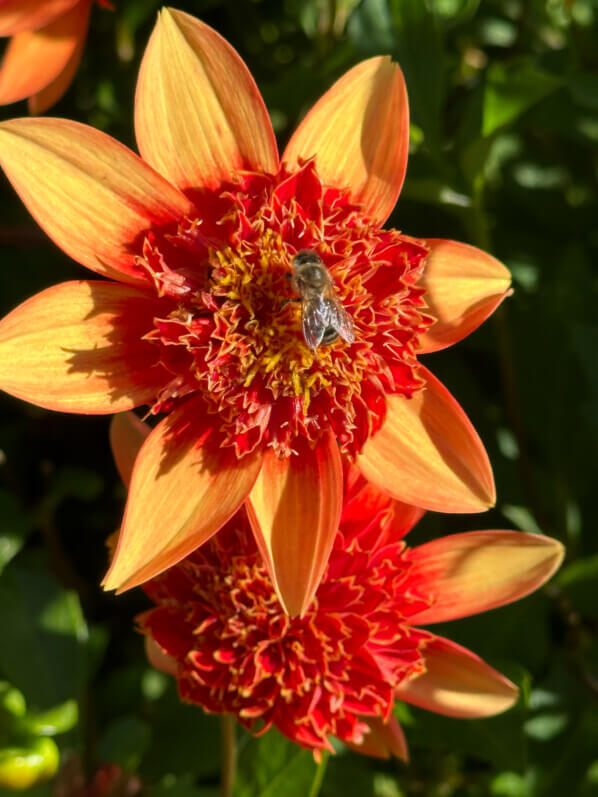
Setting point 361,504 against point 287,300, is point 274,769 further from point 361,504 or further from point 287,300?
point 287,300

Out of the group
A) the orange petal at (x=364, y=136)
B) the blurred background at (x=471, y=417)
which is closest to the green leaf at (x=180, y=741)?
the blurred background at (x=471, y=417)

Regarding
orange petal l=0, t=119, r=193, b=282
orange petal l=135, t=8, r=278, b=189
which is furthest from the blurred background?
orange petal l=0, t=119, r=193, b=282

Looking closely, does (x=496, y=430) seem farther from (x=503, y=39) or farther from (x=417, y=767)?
A: (x=503, y=39)

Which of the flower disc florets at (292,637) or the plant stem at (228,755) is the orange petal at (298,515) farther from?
the plant stem at (228,755)

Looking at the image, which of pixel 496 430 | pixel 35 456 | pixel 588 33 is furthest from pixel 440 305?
pixel 588 33

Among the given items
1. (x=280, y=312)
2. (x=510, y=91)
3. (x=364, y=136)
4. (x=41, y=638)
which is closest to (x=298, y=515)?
(x=280, y=312)
